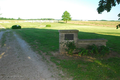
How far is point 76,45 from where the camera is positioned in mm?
7344

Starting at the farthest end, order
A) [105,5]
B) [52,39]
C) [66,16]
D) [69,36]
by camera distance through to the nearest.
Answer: [66,16]
[52,39]
[105,5]
[69,36]

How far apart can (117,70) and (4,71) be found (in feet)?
16.2

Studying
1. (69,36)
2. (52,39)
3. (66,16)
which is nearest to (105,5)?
(69,36)

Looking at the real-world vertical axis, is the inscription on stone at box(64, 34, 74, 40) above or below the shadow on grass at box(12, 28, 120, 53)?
above

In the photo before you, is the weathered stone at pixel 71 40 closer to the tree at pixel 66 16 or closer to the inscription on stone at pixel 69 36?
the inscription on stone at pixel 69 36

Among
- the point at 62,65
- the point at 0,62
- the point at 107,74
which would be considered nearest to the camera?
the point at 107,74

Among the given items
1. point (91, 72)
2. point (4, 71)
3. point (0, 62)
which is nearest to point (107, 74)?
point (91, 72)

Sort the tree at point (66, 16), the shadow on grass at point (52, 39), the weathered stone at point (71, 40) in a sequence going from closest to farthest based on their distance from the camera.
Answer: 1. the weathered stone at point (71, 40)
2. the shadow on grass at point (52, 39)
3. the tree at point (66, 16)

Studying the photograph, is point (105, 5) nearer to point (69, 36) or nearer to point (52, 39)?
point (69, 36)

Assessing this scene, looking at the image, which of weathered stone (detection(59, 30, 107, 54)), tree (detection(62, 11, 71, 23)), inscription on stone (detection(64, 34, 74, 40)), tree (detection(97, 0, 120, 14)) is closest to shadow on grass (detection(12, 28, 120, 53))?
weathered stone (detection(59, 30, 107, 54))

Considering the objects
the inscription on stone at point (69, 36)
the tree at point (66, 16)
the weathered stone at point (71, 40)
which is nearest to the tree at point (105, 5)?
the weathered stone at point (71, 40)

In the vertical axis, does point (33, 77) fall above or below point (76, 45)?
below

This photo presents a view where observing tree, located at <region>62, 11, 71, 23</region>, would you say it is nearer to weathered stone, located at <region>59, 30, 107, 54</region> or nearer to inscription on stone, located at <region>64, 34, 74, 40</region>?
weathered stone, located at <region>59, 30, 107, 54</region>

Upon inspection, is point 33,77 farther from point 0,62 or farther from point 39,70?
point 0,62
